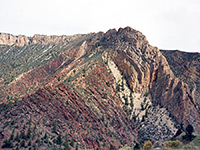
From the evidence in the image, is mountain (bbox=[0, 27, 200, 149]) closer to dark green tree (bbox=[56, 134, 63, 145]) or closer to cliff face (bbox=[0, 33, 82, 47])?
dark green tree (bbox=[56, 134, 63, 145])

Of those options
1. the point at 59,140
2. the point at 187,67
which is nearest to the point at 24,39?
the point at 187,67

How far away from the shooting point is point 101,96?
71.2m

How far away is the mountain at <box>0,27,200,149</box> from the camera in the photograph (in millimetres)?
54812

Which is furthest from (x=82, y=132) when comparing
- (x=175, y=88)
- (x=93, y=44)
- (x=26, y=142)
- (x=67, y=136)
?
(x=93, y=44)

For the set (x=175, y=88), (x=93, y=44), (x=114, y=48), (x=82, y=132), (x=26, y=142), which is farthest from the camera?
(x=93, y=44)

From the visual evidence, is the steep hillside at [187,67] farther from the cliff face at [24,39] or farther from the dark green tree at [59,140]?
the cliff face at [24,39]

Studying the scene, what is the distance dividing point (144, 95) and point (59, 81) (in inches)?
1112

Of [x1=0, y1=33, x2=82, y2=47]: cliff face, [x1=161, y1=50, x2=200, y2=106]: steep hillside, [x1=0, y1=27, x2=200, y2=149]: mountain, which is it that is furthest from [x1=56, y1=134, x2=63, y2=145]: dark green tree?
[x1=0, y1=33, x2=82, y2=47]: cliff face

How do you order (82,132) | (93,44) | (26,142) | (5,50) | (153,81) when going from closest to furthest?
(26,142), (82,132), (153,81), (93,44), (5,50)

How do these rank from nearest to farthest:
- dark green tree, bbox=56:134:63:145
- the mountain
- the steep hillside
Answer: dark green tree, bbox=56:134:63:145
the mountain
the steep hillside

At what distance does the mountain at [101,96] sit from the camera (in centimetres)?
5481

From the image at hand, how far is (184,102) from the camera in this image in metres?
71.0

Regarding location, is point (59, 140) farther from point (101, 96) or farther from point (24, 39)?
point (24, 39)

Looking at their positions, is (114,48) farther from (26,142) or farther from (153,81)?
(26,142)
